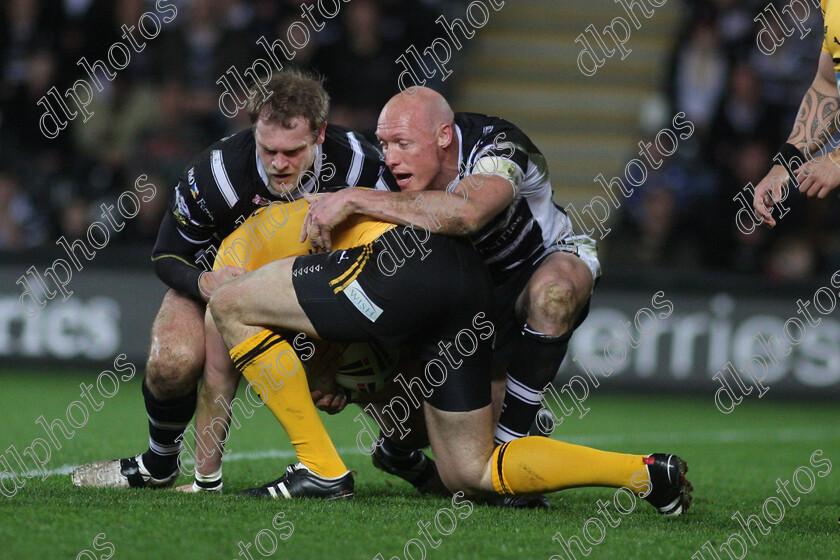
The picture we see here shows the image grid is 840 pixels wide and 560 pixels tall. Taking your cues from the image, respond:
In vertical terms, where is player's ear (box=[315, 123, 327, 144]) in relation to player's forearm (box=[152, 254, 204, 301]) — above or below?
above

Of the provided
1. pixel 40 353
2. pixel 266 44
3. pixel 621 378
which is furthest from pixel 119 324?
pixel 621 378

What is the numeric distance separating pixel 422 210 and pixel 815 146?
172 cm

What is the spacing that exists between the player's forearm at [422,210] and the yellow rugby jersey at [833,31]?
1626mm

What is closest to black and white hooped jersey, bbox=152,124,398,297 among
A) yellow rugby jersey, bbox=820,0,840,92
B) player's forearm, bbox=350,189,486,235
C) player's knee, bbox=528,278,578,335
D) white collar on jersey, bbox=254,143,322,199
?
white collar on jersey, bbox=254,143,322,199

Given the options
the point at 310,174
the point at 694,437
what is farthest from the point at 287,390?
the point at 694,437

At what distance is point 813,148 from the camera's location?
14.3ft

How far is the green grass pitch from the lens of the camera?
120 inches

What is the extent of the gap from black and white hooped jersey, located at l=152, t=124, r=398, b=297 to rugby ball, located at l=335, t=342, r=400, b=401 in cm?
67

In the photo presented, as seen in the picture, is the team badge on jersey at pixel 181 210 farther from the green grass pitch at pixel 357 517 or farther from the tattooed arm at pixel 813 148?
the tattooed arm at pixel 813 148

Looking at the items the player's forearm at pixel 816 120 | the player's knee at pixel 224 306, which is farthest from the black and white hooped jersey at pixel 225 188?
the player's forearm at pixel 816 120

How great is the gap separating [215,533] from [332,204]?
4.49ft

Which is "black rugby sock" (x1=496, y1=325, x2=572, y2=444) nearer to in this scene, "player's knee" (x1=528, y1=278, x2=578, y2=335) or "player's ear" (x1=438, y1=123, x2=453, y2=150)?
"player's knee" (x1=528, y1=278, x2=578, y2=335)

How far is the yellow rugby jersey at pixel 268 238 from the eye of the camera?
13.8 ft

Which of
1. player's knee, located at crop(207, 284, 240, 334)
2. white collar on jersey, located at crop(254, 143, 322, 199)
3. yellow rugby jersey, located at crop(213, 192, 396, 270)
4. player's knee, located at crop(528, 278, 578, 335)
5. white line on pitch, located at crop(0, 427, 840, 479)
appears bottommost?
white line on pitch, located at crop(0, 427, 840, 479)
